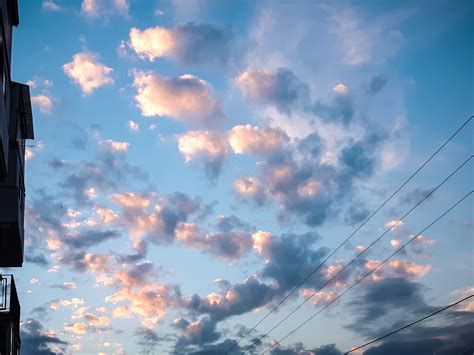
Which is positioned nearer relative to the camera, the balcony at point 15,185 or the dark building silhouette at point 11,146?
the dark building silhouette at point 11,146

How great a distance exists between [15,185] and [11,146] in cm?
183

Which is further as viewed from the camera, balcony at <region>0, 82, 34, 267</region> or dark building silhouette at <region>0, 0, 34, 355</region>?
balcony at <region>0, 82, 34, 267</region>

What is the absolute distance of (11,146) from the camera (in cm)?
2903

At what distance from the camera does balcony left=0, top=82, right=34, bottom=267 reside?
2823cm

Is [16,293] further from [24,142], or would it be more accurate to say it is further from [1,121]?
[1,121]

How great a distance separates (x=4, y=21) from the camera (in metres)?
23.5

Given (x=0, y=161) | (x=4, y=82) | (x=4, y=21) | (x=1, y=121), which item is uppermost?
(x=4, y=21)

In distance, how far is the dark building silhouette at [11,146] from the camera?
2320 centimetres

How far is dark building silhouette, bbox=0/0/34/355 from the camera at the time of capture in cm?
2320

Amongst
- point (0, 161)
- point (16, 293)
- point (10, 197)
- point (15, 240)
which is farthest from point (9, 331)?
point (0, 161)

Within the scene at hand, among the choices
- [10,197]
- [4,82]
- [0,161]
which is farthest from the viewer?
[10,197]

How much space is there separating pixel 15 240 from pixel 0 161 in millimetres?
8627

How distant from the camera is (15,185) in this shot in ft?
94.1

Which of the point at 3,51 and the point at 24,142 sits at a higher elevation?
the point at 24,142
